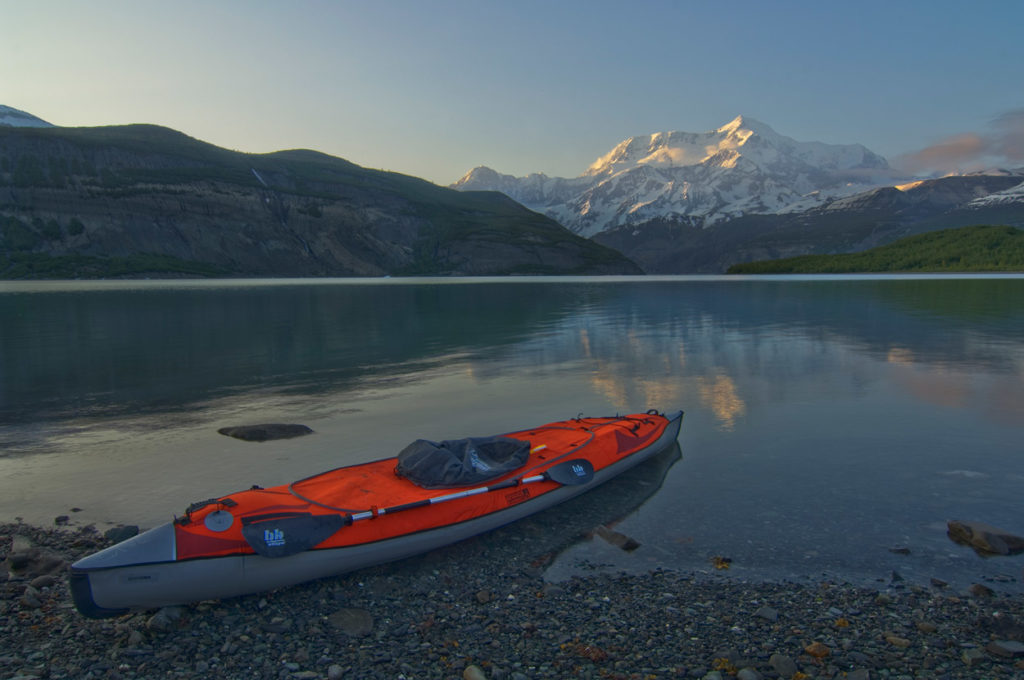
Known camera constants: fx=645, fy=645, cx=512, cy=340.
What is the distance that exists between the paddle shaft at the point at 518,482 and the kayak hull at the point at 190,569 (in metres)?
0.41

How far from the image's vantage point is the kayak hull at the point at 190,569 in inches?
306

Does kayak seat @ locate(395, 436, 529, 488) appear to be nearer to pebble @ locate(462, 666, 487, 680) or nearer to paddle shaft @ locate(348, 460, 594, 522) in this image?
paddle shaft @ locate(348, 460, 594, 522)

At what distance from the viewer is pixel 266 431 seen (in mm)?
16781

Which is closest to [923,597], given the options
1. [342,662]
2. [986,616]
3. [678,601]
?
[986,616]

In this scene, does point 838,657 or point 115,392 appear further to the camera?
point 115,392

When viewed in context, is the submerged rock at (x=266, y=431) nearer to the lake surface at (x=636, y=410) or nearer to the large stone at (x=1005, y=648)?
the lake surface at (x=636, y=410)

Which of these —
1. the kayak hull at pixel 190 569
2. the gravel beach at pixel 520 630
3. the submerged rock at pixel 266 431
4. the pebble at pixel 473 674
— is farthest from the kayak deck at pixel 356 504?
the submerged rock at pixel 266 431

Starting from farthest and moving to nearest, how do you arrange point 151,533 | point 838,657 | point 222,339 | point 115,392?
point 222,339 < point 115,392 < point 151,533 < point 838,657

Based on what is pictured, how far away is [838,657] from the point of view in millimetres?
7172

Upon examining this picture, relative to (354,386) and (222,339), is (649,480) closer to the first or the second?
(354,386)

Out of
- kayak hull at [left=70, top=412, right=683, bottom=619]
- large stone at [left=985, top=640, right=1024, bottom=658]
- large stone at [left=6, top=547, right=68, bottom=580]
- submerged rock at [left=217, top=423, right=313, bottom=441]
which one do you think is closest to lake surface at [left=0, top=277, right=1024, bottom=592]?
submerged rock at [left=217, top=423, right=313, bottom=441]

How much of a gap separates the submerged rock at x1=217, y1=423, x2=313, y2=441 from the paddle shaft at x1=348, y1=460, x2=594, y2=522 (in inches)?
312

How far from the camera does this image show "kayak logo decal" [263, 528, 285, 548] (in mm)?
8695

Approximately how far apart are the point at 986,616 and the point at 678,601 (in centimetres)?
369
